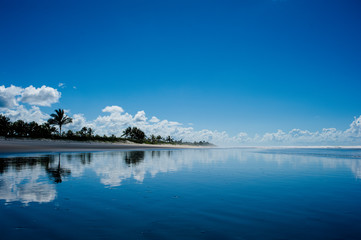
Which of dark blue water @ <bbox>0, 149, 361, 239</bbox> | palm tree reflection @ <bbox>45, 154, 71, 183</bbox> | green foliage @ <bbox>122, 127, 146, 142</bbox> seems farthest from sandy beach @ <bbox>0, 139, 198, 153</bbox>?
green foliage @ <bbox>122, 127, 146, 142</bbox>

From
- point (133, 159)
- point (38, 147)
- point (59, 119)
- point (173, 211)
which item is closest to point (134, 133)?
point (59, 119)

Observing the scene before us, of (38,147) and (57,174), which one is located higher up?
(57,174)

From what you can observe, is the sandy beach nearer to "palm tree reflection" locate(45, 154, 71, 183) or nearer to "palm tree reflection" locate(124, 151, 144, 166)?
"palm tree reflection" locate(124, 151, 144, 166)

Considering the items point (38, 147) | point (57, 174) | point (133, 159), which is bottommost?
point (38, 147)

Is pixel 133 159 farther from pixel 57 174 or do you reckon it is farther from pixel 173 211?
pixel 173 211

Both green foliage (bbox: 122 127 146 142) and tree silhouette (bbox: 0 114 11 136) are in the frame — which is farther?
green foliage (bbox: 122 127 146 142)

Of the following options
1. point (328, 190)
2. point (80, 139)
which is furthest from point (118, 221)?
point (80, 139)

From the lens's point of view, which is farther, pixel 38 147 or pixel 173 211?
pixel 38 147

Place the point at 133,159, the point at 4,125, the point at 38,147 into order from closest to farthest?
the point at 133,159, the point at 38,147, the point at 4,125

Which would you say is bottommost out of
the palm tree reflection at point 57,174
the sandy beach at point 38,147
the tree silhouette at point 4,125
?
the sandy beach at point 38,147

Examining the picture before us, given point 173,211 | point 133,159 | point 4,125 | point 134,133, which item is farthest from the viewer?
point 134,133

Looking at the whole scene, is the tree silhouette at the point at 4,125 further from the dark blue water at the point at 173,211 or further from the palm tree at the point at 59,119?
the dark blue water at the point at 173,211

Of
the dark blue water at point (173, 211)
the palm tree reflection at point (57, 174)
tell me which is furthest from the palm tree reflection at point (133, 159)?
the dark blue water at point (173, 211)

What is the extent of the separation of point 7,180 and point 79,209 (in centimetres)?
716
